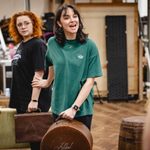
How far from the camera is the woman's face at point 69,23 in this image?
2.18m

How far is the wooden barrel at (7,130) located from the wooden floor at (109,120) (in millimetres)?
1152

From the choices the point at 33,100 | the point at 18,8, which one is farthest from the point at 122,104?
the point at 33,100

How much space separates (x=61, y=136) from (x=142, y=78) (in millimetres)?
5116

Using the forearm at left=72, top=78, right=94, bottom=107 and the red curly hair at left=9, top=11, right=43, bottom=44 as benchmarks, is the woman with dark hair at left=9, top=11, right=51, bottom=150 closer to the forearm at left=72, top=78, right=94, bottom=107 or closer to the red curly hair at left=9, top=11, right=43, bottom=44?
the red curly hair at left=9, top=11, right=43, bottom=44

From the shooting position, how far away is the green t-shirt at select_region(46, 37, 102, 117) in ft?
6.97

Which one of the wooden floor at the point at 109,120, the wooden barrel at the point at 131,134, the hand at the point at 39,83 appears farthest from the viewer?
the wooden floor at the point at 109,120

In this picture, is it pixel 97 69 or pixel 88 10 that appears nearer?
pixel 97 69

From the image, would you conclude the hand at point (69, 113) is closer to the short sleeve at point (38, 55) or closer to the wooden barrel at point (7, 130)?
the short sleeve at point (38, 55)

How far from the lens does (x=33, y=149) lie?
2984 mm

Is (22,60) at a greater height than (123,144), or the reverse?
(22,60)

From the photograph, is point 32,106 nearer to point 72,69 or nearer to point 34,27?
point 34,27

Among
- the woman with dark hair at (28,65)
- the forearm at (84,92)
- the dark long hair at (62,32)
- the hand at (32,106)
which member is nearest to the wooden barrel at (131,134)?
the woman with dark hair at (28,65)

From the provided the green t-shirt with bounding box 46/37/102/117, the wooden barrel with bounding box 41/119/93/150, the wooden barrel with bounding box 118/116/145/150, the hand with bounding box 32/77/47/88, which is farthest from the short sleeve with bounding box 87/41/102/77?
the wooden barrel with bounding box 118/116/145/150

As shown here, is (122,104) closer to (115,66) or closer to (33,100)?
(115,66)
